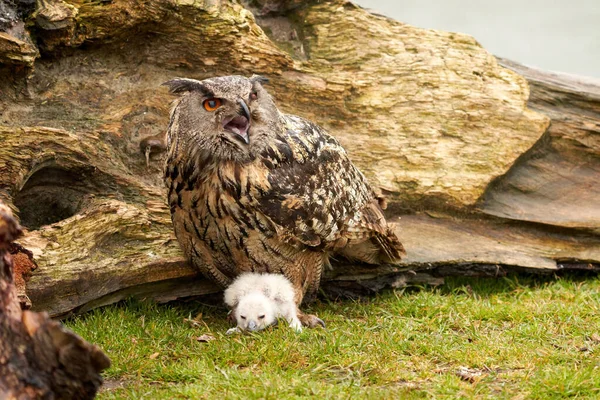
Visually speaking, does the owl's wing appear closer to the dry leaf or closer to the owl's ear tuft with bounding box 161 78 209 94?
the owl's ear tuft with bounding box 161 78 209 94

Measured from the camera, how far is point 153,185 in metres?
4.89

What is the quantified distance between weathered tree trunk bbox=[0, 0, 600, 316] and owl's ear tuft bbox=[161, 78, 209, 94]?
30.2 inches

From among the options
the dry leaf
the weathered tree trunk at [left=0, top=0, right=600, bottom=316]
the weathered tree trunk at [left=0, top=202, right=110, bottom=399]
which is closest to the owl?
the weathered tree trunk at [left=0, top=0, right=600, bottom=316]

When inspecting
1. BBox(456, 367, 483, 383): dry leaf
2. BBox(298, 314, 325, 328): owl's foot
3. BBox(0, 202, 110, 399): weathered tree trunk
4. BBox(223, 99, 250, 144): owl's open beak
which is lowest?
BBox(298, 314, 325, 328): owl's foot

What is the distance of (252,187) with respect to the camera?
13.1 ft

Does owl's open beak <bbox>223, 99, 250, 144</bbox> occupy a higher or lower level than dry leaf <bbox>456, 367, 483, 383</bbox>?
higher

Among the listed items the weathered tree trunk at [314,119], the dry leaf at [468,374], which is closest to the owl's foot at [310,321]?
the weathered tree trunk at [314,119]

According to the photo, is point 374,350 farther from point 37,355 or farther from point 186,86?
point 37,355

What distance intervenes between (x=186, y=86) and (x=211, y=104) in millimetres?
224

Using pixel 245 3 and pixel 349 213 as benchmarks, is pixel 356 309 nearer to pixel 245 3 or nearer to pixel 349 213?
pixel 349 213

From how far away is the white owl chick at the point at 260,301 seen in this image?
4074mm

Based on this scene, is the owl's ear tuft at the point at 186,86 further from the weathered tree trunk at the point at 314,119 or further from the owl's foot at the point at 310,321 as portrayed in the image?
the owl's foot at the point at 310,321

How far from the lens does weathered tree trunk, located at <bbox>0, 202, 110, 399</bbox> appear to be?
222cm

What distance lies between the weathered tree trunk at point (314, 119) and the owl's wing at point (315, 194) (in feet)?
2.01
